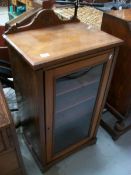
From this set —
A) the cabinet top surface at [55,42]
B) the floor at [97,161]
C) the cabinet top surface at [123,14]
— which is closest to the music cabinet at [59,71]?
the cabinet top surface at [55,42]

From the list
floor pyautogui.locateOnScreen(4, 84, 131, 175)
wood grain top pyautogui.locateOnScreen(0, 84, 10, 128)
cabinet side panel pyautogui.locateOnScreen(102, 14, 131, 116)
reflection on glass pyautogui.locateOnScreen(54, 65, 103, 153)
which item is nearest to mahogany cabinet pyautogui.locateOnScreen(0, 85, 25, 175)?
wood grain top pyautogui.locateOnScreen(0, 84, 10, 128)

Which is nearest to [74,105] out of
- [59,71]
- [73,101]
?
[73,101]

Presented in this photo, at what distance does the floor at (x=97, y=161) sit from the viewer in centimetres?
144

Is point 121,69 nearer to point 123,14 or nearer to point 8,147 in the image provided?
point 123,14

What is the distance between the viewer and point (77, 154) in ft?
5.09

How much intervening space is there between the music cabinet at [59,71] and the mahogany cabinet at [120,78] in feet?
0.75

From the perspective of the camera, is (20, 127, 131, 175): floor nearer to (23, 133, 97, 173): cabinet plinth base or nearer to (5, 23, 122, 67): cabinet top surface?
(23, 133, 97, 173): cabinet plinth base

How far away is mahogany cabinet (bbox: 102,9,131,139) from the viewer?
121 cm

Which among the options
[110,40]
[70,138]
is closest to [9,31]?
[110,40]

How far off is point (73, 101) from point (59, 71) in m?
0.37

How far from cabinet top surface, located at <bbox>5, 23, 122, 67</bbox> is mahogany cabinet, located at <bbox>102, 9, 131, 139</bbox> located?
243mm

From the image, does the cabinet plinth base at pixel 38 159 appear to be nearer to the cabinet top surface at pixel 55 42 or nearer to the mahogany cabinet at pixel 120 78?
the mahogany cabinet at pixel 120 78

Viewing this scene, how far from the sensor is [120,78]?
4.59 feet

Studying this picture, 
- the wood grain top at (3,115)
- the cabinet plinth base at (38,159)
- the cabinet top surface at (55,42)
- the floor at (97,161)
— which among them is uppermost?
the cabinet top surface at (55,42)
